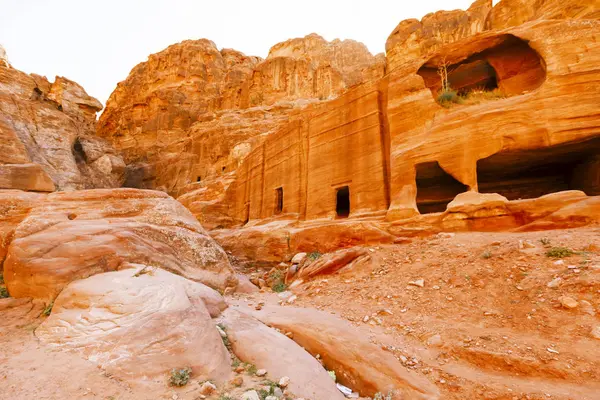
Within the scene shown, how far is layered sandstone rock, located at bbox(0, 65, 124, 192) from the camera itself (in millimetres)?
24938

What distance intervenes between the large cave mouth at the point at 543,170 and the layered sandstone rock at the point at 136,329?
10.1 meters

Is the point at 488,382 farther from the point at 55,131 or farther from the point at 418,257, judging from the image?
the point at 55,131

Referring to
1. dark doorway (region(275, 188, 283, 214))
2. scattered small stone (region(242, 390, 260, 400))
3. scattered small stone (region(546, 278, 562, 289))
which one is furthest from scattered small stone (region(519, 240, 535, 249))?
dark doorway (region(275, 188, 283, 214))

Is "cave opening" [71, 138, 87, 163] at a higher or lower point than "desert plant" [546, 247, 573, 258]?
higher

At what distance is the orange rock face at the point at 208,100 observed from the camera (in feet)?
109

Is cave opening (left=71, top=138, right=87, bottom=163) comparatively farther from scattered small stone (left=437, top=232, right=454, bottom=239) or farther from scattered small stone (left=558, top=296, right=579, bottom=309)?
scattered small stone (left=558, top=296, right=579, bottom=309)

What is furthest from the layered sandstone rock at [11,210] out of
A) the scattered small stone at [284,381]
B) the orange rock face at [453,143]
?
the orange rock face at [453,143]

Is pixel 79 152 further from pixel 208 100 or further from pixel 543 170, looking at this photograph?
pixel 543 170

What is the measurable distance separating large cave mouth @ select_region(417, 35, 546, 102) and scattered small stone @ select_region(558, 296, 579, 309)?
26.2ft

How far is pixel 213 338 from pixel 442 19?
128 feet

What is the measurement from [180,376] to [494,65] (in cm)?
1441

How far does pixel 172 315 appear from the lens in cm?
370

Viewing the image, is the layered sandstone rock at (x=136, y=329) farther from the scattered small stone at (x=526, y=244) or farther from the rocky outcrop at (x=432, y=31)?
the rocky outcrop at (x=432, y=31)

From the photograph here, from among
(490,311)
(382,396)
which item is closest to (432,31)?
Result: (490,311)
